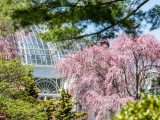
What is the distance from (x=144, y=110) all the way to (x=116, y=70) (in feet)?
48.0

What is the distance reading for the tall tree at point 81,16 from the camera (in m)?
9.27

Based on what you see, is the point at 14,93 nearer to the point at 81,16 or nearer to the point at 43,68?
the point at 81,16

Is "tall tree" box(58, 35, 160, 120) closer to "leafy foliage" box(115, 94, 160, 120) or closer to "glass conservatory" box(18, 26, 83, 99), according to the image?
"glass conservatory" box(18, 26, 83, 99)

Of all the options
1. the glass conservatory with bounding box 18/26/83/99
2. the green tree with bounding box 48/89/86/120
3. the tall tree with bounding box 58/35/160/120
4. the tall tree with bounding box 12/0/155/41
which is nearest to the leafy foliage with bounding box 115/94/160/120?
the tall tree with bounding box 12/0/155/41

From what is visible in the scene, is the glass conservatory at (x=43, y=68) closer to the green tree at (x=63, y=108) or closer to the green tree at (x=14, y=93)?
the green tree at (x=63, y=108)

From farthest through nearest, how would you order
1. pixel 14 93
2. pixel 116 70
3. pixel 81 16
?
pixel 116 70 < pixel 14 93 < pixel 81 16

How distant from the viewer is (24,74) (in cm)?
1330

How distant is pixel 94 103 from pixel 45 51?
9469 millimetres

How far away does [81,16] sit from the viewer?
30.6 feet

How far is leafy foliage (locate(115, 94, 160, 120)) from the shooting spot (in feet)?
11.9

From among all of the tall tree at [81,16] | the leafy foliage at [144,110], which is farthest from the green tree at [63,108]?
the leafy foliage at [144,110]

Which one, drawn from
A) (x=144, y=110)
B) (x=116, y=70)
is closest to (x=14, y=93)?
(x=116, y=70)

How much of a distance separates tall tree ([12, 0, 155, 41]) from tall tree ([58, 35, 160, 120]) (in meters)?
8.22

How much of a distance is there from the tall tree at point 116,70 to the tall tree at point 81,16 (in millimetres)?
8224
